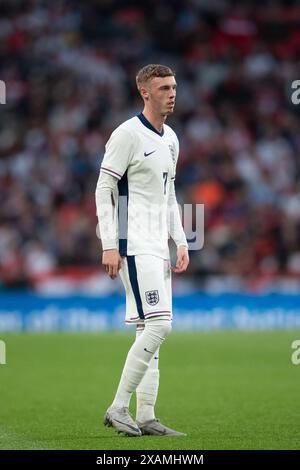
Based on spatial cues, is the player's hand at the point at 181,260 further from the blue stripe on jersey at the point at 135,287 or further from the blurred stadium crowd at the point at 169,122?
the blurred stadium crowd at the point at 169,122

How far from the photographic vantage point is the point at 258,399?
1014 cm

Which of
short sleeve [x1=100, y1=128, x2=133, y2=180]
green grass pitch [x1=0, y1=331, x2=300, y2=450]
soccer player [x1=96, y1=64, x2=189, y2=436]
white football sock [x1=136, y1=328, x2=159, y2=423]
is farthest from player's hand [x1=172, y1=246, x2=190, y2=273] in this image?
A: green grass pitch [x1=0, y1=331, x2=300, y2=450]

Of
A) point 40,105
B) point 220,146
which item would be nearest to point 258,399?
point 220,146

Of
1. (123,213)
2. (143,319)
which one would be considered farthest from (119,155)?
(143,319)

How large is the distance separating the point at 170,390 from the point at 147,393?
3.17 metres

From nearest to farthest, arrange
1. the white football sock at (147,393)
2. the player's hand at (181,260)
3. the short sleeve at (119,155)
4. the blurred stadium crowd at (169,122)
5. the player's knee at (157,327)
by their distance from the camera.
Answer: the player's knee at (157,327) → the short sleeve at (119,155) → the white football sock at (147,393) → the player's hand at (181,260) → the blurred stadium crowd at (169,122)

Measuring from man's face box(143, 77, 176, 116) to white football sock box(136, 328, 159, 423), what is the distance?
5.14ft

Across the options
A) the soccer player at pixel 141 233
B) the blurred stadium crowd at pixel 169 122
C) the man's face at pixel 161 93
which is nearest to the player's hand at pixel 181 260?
the soccer player at pixel 141 233

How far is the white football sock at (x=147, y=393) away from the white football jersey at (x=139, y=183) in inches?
24.4

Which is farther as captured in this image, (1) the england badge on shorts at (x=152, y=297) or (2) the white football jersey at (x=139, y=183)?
(2) the white football jersey at (x=139, y=183)

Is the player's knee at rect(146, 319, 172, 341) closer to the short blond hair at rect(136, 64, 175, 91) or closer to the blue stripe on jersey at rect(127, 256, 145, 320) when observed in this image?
the blue stripe on jersey at rect(127, 256, 145, 320)

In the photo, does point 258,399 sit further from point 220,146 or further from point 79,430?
point 220,146

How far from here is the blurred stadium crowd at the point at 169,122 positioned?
63.5 ft
